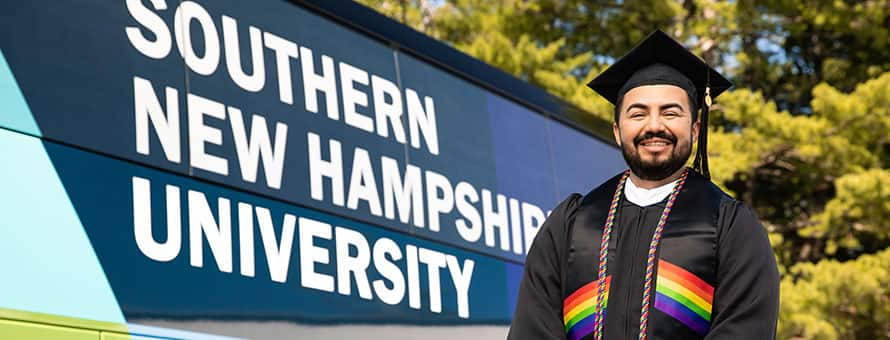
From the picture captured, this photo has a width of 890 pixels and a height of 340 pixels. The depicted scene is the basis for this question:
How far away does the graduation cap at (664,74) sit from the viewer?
3.04 metres

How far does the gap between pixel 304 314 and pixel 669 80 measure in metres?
2.00

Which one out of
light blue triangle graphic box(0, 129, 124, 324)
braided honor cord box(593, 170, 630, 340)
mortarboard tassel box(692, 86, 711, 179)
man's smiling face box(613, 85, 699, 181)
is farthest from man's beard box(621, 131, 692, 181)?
light blue triangle graphic box(0, 129, 124, 324)

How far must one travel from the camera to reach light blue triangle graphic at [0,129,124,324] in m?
3.55

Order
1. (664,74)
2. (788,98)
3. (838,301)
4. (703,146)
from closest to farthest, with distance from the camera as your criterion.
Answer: (664,74), (703,146), (838,301), (788,98)

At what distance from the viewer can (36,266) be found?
3605 millimetres

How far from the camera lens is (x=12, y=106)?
365 cm

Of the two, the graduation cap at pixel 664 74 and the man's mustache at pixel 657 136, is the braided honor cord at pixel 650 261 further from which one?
the graduation cap at pixel 664 74

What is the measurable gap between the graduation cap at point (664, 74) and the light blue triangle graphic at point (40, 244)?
5.05 feet

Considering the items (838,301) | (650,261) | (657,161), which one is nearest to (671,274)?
(650,261)

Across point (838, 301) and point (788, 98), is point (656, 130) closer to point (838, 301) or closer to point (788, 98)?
point (838, 301)

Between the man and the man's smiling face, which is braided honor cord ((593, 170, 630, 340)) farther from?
the man's smiling face

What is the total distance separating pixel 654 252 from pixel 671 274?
6 centimetres

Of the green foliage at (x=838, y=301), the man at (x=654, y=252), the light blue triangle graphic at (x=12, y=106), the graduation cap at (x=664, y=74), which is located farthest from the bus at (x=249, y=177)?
the green foliage at (x=838, y=301)

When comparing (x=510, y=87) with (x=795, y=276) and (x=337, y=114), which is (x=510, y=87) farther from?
(x=795, y=276)
